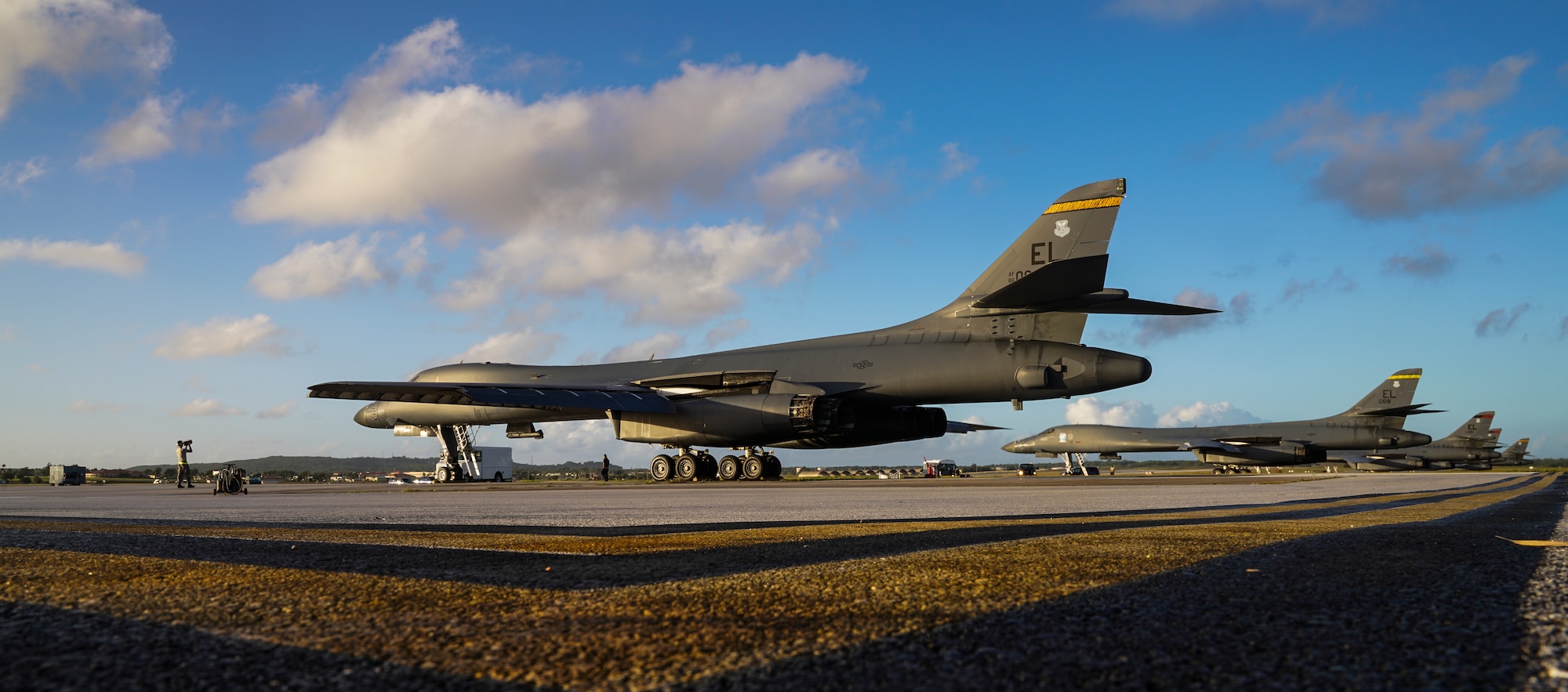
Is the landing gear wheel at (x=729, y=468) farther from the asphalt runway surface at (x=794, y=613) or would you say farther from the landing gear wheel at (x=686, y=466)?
the asphalt runway surface at (x=794, y=613)

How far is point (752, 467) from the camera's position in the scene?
79.2 feet

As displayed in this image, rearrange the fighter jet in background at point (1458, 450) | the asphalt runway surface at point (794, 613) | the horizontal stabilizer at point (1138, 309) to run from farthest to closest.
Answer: the fighter jet in background at point (1458, 450) → the horizontal stabilizer at point (1138, 309) → the asphalt runway surface at point (794, 613)

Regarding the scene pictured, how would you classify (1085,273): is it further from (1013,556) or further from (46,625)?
(46,625)

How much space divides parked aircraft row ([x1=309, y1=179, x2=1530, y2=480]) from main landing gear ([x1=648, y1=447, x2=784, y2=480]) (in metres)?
0.04

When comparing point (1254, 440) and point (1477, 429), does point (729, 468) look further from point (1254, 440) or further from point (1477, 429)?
point (1477, 429)

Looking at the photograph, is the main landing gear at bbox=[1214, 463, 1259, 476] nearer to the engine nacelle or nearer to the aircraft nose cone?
the engine nacelle

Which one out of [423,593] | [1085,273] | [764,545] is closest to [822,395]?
[1085,273]

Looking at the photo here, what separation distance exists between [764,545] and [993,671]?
116 inches

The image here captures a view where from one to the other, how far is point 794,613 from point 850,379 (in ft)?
60.4

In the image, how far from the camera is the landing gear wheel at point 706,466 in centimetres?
2433

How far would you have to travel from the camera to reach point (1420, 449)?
63.3 m

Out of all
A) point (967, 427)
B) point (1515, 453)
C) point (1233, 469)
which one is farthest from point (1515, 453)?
point (967, 427)

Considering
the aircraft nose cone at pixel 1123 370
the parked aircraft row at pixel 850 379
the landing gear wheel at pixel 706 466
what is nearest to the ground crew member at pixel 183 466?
the parked aircraft row at pixel 850 379

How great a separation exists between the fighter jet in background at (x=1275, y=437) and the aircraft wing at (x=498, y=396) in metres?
35.6
